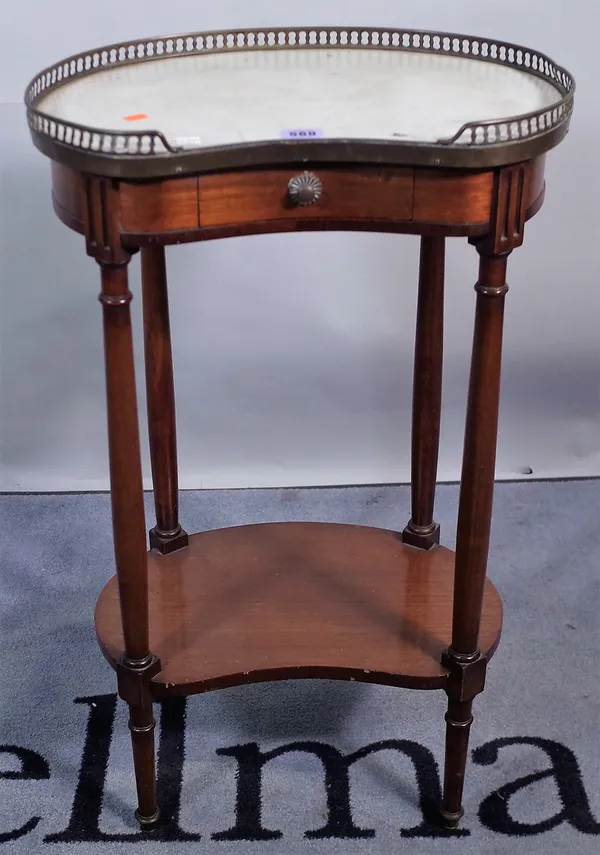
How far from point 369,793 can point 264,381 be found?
91 cm

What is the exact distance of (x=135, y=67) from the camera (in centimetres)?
150

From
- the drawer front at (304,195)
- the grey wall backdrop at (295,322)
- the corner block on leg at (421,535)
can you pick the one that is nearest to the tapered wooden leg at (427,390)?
the corner block on leg at (421,535)

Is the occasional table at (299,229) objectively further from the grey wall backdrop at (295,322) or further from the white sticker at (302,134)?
the grey wall backdrop at (295,322)

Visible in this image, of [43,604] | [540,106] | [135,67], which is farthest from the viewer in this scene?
[43,604]

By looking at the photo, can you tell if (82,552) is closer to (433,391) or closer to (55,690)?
(55,690)

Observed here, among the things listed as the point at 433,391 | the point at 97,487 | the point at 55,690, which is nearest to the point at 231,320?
the point at 97,487

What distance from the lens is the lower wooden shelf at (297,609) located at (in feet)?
4.87

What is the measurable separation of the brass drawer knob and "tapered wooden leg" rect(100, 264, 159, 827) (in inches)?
7.4

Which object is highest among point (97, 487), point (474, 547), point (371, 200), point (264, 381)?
point (371, 200)

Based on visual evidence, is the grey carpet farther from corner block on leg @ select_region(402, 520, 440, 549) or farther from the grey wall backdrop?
the grey wall backdrop

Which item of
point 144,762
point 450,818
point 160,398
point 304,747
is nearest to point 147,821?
point 144,762

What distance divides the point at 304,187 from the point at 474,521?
434 mm

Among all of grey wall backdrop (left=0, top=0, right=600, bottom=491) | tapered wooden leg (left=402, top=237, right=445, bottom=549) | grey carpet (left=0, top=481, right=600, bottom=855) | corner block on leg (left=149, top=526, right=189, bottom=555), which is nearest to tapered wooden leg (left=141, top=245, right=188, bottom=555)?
corner block on leg (left=149, top=526, right=189, bottom=555)

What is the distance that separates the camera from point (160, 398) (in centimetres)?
166
